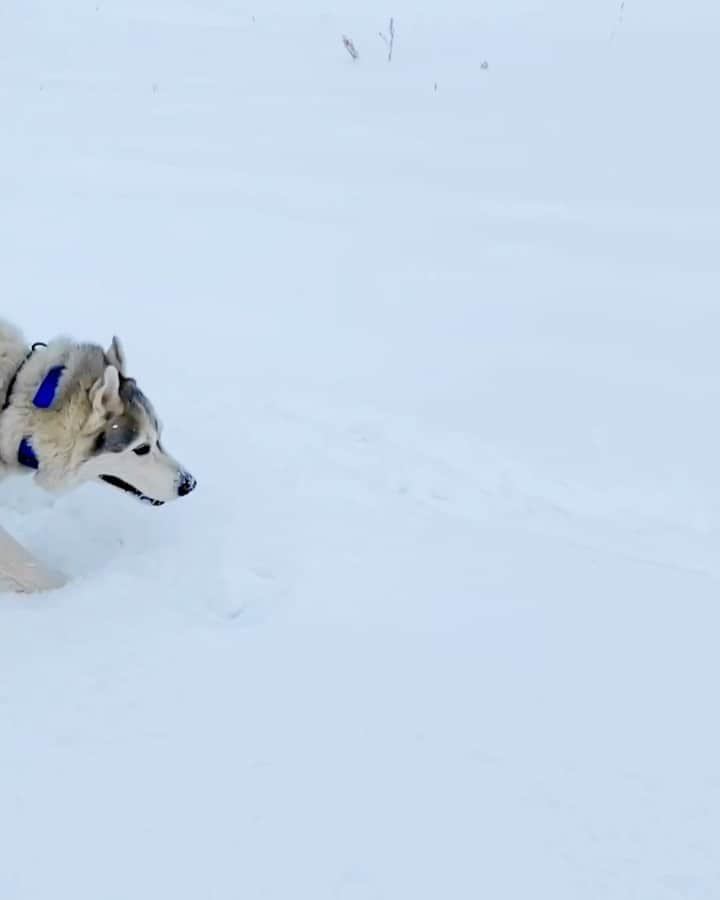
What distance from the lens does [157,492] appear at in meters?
3.69

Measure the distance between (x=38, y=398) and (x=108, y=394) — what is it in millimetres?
257

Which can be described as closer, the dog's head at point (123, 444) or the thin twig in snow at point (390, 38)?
the dog's head at point (123, 444)

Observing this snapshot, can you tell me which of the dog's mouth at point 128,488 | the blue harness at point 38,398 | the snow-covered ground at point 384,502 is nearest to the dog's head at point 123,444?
the dog's mouth at point 128,488

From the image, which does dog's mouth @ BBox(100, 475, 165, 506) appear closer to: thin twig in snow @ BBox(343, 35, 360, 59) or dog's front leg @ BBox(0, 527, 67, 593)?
dog's front leg @ BBox(0, 527, 67, 593)

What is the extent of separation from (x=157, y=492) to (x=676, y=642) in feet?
6.32

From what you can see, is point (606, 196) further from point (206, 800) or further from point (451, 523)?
point (206, 800)

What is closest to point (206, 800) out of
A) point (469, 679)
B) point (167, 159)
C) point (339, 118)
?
point (469, 679)

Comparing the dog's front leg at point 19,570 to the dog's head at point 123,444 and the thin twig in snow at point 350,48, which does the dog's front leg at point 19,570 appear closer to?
the dog's head at point 123,444

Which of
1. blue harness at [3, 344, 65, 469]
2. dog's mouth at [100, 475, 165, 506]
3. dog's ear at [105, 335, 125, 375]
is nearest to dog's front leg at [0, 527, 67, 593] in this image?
blue harness at [3, 344, 65, 469]

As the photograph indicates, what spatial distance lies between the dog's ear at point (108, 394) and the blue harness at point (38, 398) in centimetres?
15

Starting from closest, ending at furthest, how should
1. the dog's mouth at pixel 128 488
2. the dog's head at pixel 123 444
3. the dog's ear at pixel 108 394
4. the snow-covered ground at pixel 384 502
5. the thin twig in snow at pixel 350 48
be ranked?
the snow-covered ground at pixel 384 502 → the dog's ear at pixel 108 394 → the dog's head at pixel 123 444 → the dog's mouth at pixel 128 488 → the thin twig in snow at pixel 350 48

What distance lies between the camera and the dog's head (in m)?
3.34

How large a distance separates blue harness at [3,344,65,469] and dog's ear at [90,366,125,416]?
152mm

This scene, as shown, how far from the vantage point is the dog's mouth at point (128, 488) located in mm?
3674
